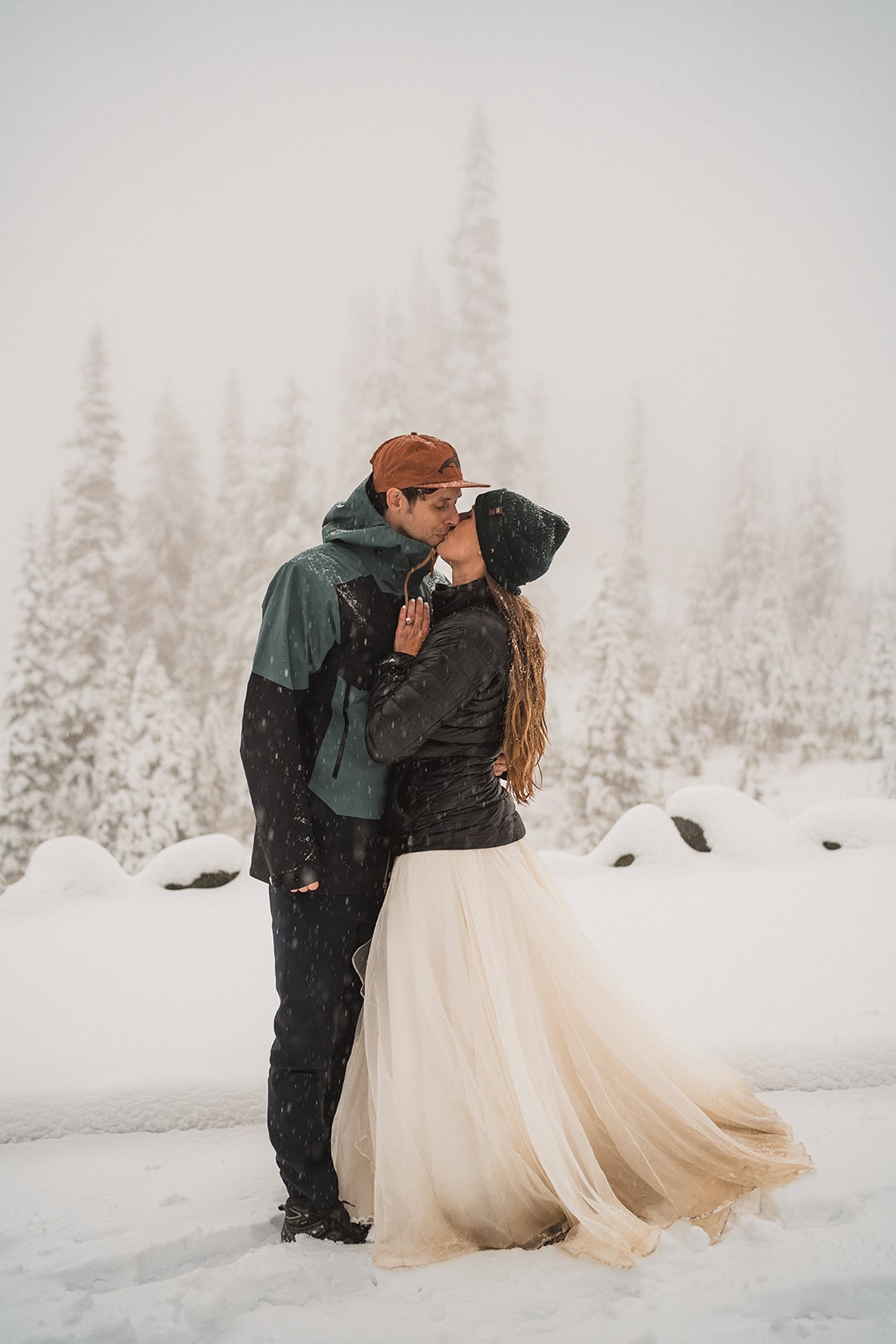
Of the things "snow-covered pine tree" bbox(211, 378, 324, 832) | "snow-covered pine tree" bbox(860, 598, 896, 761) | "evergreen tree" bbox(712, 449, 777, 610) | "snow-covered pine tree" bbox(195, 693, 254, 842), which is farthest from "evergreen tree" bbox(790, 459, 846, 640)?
"snow-covered pine tree" bbox(195, 693, 254, 842)

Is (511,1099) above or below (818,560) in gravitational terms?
below

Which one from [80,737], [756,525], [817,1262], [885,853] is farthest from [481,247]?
[817,1262]

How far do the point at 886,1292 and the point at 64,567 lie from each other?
2006 centimetres

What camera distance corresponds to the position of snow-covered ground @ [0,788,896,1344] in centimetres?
237

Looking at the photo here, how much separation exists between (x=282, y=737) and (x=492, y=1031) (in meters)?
1.20

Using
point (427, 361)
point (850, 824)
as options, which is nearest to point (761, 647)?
point (427, 361)

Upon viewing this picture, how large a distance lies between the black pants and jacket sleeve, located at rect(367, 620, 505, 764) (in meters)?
0.63

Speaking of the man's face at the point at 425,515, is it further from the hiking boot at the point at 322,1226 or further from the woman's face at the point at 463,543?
the hiking boot at the point at 322,1226

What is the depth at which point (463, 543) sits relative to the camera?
2916mm

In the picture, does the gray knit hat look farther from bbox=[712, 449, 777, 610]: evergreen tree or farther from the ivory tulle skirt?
bbox=[712, 449, 777, 610]: evergreen tree

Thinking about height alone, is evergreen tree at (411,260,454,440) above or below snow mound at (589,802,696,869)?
above

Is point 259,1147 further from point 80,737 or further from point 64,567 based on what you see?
point 64,567

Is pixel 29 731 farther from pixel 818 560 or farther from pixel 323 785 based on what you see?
pixel 818 560

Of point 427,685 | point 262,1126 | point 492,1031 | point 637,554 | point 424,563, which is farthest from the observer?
point 637,554
